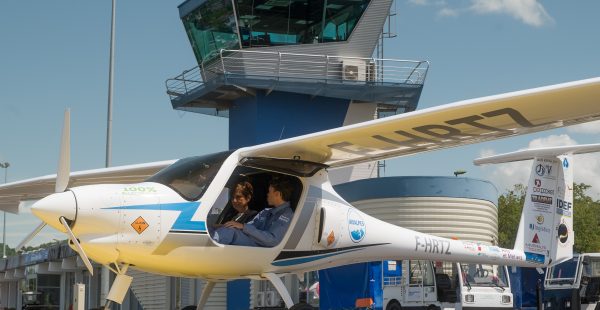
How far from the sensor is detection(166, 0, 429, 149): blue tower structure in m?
32.2

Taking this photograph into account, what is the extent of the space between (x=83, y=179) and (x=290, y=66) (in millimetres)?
18403

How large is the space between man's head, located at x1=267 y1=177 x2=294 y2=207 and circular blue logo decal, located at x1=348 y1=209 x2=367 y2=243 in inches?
41.8

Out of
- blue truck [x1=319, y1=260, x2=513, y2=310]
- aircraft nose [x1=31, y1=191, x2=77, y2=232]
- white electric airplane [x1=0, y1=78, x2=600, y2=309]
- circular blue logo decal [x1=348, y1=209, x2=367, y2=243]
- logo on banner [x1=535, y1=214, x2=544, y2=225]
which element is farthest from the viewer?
blue truck [x1=319, y1=260, x2=513, y2=310]

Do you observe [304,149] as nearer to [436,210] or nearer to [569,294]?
[569,294]

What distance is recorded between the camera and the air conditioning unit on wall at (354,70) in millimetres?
33094

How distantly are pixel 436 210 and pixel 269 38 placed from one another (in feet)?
28.5

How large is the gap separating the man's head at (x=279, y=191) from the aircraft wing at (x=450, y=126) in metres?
0.36

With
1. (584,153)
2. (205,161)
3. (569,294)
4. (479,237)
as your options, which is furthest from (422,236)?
(479,237)

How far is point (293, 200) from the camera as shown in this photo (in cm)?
1241

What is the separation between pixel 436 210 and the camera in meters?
30.2

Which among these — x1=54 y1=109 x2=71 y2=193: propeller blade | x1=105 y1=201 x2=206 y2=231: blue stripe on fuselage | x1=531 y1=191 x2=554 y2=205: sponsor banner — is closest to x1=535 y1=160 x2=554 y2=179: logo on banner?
x1=531 y1=191 x2=554 y2=205: sponsor banner

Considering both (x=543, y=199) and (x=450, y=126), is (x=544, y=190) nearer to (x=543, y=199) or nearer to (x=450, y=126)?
(x=543, y=199)

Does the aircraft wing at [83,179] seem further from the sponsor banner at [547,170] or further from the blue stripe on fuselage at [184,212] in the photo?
the sponsor banner at [547,170]

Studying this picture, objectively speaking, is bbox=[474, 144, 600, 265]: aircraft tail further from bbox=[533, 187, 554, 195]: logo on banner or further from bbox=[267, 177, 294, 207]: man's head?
bbox=[267, 177, 294, 207]: man's head
